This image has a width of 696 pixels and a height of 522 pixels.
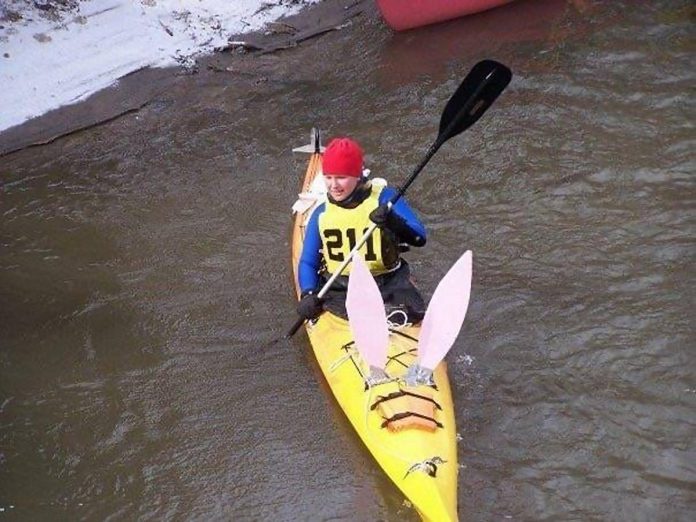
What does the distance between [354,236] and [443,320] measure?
78 centimetres

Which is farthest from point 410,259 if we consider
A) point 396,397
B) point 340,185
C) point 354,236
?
point 396,397

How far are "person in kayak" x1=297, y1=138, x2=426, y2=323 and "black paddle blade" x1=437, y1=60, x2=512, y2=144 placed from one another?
0.55 m

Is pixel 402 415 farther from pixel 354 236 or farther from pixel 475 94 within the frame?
pixel 475 94

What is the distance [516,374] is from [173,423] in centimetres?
197

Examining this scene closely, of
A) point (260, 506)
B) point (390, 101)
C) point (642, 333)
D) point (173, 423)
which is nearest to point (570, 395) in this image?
point (642, 333)

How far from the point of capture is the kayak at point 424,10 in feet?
28.3

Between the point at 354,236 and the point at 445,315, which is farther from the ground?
the point at 354,236

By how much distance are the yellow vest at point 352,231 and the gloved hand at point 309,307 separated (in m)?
0.25

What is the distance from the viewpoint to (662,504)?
3939mm

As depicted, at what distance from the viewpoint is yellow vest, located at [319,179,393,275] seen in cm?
448

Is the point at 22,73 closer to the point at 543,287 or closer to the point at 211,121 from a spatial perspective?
the point at 211,121

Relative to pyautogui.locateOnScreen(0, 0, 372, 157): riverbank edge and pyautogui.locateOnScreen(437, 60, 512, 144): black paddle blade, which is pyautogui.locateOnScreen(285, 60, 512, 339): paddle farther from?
pyautogui.locateOnScreen(0, 0, 372, 157): riverbank edge

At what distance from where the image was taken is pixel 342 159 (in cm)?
422

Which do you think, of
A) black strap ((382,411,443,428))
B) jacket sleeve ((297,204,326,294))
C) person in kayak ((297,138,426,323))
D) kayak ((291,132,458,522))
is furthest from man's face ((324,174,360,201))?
black strap ((382,411,443,428))
